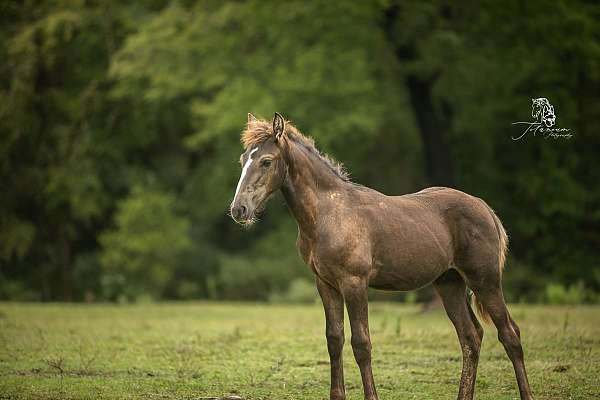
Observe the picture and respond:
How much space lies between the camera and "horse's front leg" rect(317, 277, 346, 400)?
754 cm

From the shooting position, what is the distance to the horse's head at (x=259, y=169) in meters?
7.38

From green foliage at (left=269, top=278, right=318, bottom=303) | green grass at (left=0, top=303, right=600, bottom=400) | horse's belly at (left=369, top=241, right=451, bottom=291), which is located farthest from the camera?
green foliage at (left=269, top=278, right=318, bottom=303)

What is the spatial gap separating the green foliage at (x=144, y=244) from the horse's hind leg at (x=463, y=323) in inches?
691

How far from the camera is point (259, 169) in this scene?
7527 millimetres

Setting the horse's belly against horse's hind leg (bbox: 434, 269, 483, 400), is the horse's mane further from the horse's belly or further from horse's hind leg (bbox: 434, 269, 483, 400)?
horse's hind leg (bbox: 434, 269, 483, 400)

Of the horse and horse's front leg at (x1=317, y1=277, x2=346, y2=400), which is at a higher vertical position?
the horse

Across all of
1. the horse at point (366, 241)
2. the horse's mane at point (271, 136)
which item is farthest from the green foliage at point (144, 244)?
the horse at point (366, 241)

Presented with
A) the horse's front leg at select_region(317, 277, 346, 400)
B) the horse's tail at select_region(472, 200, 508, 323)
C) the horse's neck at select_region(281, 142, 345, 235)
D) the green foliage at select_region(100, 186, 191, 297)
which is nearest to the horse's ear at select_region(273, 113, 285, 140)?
the horse's neck at select_region(281, 142, 345, 235)

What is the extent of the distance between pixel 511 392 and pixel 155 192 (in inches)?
816

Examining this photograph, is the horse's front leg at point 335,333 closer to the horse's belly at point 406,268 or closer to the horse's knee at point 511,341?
the horse's belly at point 406,268

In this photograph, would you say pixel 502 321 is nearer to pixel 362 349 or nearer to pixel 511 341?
pixel 511 341

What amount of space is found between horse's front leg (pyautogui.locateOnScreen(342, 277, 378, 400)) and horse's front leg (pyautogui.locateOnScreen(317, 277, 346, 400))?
23cm

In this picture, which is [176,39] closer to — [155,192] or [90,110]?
[90,110]

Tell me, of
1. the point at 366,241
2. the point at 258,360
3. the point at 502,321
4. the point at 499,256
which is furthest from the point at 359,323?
the point at 258,360
